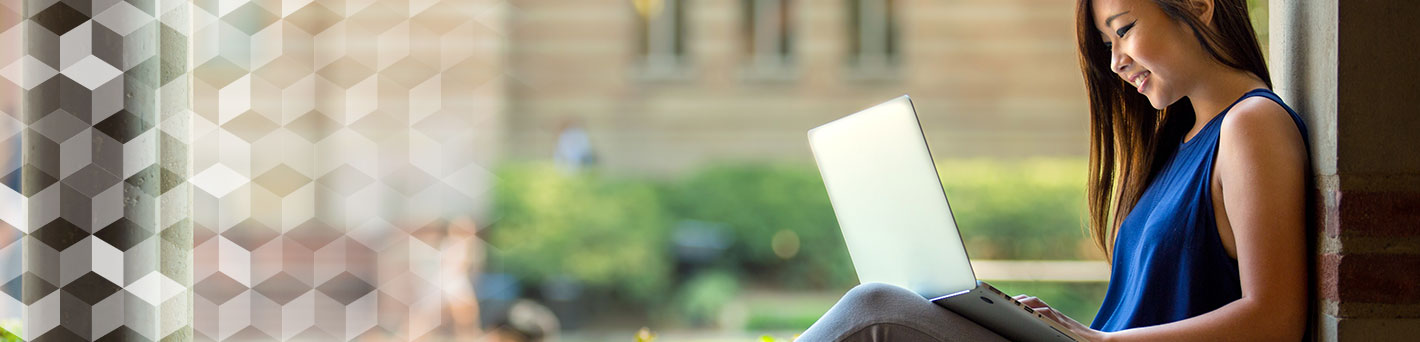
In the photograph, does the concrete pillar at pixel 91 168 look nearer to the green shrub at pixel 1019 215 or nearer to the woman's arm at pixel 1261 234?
the woman's arm at pixel 1261 234

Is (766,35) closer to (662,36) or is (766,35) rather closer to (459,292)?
(662,36)

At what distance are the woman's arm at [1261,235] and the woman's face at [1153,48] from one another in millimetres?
143

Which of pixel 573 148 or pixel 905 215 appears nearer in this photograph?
pixel 905 215

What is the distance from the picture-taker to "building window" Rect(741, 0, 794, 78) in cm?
1079

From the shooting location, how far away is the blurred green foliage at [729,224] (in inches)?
320

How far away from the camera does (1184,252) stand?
1319 mm

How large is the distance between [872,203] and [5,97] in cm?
179

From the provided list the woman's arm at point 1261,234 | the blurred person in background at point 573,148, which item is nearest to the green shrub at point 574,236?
the blurred person in background at point 573,148

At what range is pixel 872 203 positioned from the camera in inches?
53.8

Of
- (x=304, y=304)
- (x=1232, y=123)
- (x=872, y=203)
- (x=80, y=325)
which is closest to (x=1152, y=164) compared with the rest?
(x=1232, y=123)

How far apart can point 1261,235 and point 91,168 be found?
150 cm

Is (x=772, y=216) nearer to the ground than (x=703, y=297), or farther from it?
farther from it
